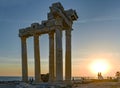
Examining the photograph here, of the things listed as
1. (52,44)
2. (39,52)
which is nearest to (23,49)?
(39,52)

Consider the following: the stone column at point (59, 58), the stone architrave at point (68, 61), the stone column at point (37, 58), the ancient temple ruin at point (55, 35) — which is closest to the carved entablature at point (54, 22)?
the ancient temple ruin at point (55, 35)

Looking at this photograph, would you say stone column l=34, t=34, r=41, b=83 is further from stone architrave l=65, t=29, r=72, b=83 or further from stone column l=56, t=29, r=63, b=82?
stone column l=56, t=29, r=63, b=82

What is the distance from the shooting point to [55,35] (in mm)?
34469

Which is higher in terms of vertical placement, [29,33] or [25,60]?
[29,33]

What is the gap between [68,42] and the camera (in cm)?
3641

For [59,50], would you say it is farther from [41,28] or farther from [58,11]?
[41,28]

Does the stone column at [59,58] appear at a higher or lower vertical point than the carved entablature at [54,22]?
lower

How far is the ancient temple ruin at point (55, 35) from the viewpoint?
32719 millimetres

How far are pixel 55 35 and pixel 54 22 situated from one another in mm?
1998

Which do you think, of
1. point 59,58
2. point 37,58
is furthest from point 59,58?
point 37,58

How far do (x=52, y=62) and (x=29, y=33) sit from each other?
735 cm

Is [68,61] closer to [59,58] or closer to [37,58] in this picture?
[59,58]

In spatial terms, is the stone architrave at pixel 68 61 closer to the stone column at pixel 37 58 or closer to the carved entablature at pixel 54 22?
the carved entablature at pixel 54 22

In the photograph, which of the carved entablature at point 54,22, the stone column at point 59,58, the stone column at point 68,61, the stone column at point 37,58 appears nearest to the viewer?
the stone column at point 59,58
